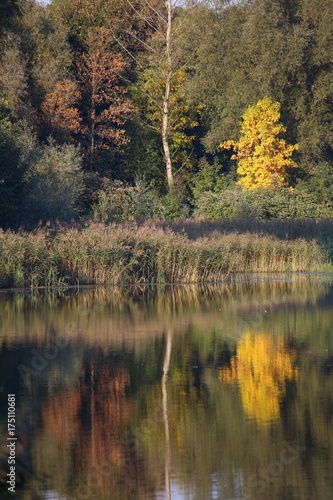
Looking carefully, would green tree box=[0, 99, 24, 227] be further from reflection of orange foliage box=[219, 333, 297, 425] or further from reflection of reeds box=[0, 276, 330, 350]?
reflection of orange foliage box=[219, 333, 297, 425]

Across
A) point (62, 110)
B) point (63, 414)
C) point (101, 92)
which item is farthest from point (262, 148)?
point (63, 414)

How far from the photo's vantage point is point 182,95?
52.5m

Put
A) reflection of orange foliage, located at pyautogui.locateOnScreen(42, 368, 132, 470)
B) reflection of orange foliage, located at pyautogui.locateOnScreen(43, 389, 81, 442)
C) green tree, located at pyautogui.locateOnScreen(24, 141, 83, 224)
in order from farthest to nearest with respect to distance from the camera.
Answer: green tree, located at pyautogui.locateOnScreen(24, 141, 83, 224) → reflection of orange foliage, located at pyautogui.locateOnScreen(43, 389, 81, 442) → reflection of orange foliage, located at pyautogui.locateOnScreen(42, 368, 132, 470)

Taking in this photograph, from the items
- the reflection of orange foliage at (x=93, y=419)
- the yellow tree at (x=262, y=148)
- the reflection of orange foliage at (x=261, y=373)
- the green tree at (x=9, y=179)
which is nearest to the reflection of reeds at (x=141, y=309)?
the reflection of orange foliage at (x=261, y=373)

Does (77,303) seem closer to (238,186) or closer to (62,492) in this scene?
(62,492)

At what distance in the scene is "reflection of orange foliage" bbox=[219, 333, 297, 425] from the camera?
1141 cm

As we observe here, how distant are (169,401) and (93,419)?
124cm

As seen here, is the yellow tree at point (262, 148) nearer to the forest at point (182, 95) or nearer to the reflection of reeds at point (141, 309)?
the forest at point (182, 95)

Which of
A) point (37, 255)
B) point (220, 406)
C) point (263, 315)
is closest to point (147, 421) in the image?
point (220, 406)

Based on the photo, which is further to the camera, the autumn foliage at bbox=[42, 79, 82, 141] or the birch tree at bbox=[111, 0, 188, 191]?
the birch tree at bbox=[111, 0, 188, 191]

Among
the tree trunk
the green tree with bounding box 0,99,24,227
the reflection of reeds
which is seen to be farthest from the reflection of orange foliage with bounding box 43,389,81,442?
the tree trunk

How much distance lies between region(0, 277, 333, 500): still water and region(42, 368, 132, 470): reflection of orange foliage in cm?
2

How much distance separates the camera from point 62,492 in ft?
27.6

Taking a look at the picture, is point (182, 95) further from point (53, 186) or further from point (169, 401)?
point (169, 401)
